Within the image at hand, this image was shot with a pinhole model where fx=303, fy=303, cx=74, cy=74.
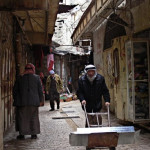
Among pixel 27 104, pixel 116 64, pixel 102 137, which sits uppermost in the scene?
pixel 116 64

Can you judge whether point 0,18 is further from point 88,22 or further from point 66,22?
point 66,22

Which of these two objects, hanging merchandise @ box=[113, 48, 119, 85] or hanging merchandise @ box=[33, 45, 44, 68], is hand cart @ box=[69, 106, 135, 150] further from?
hanging merchandise @ box=[33, 45, 44, 68]

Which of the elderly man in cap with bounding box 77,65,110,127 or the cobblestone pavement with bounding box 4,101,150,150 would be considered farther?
the cobblestone pavement with bounding box 4,101,150,150

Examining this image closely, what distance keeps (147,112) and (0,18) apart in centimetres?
479

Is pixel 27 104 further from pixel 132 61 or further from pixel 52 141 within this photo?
pixel 132 61

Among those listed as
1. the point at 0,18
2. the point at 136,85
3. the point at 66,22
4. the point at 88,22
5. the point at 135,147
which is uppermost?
the point at 66,22

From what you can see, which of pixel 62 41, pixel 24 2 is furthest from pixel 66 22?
pixel 24 2

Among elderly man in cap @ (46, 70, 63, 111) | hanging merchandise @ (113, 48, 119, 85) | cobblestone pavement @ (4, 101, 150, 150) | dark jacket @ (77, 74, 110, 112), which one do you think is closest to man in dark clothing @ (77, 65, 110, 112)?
dark jacket @ (77, 74, 110, 112)

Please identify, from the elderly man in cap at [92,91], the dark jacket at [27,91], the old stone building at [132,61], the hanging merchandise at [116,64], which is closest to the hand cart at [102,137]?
the elderly man in cap at [92,91]

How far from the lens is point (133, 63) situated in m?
8.54

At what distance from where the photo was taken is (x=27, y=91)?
7.69 m

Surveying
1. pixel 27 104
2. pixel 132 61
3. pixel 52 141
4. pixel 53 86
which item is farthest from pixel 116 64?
pixel 53 86

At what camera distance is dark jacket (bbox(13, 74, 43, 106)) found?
7613 mm

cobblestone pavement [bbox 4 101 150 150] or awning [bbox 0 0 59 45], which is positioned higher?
awning [bbox 0 0 59 45]
